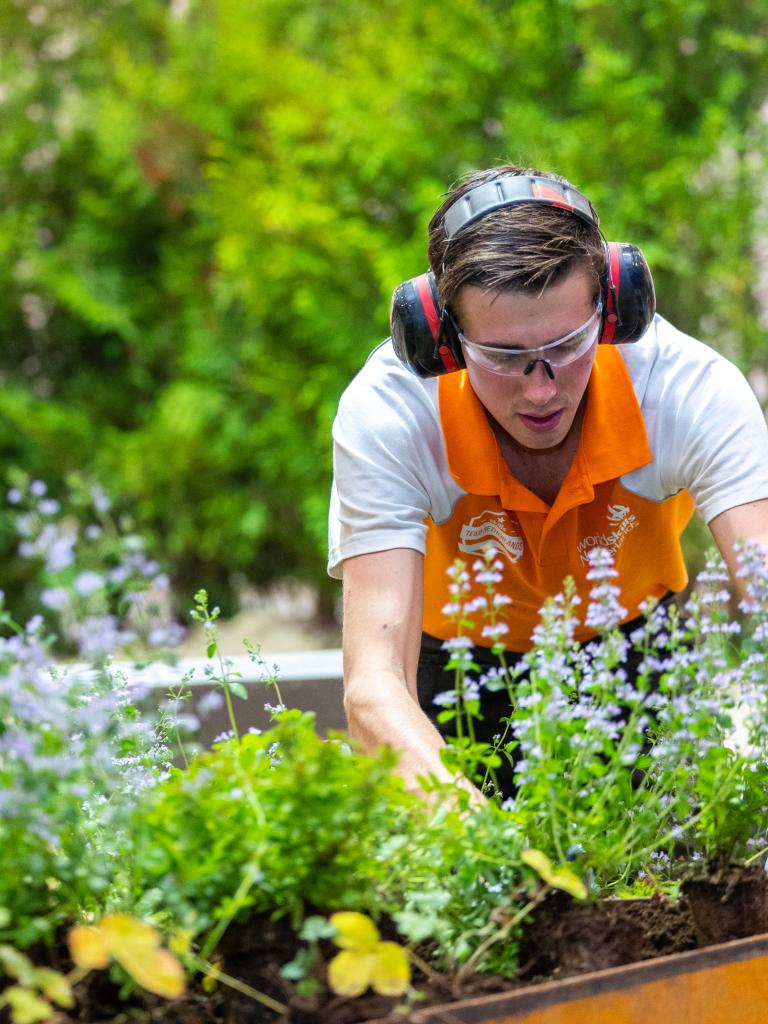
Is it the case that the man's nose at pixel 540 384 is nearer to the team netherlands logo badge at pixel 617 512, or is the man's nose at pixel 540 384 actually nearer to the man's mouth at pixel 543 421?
the man's mouth at pixel 543 421

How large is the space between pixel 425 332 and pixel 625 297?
0.94 feet

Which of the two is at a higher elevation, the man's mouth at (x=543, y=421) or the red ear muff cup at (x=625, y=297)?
the red ear muff cup at (x=625, y=297)

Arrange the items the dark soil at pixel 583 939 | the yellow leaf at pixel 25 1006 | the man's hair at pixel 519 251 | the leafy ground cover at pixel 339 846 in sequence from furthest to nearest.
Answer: the man's hair at pixel 519 251, the dark soil at pixel 583 939, the leafy ground cover at pixel 339 846, the yellow leaf at pixel 25 1006

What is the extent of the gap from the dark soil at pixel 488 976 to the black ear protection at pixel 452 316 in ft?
2.79

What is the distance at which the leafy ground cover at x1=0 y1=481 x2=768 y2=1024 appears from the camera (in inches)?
39.9

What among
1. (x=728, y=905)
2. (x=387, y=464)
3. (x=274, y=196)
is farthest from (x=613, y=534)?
(x=274, y=196)

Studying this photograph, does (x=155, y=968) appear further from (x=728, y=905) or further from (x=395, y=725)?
(x=395, y=725)

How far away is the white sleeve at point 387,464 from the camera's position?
6.04 ft

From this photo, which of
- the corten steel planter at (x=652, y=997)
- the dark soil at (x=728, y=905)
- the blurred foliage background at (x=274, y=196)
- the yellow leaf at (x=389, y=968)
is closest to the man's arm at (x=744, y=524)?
the dark soil at (x=728, y=905)

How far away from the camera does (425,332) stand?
180 cm

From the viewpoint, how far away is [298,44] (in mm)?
6348

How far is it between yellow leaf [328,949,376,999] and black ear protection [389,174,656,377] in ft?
3.29

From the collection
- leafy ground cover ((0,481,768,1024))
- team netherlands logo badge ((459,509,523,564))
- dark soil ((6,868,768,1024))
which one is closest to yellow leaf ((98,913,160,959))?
leafy ground cover ((0,481,768,1024))

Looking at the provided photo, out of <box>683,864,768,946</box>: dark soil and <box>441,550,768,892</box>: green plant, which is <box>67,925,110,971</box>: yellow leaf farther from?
<box>683,864,768,946</box>: dark soil
